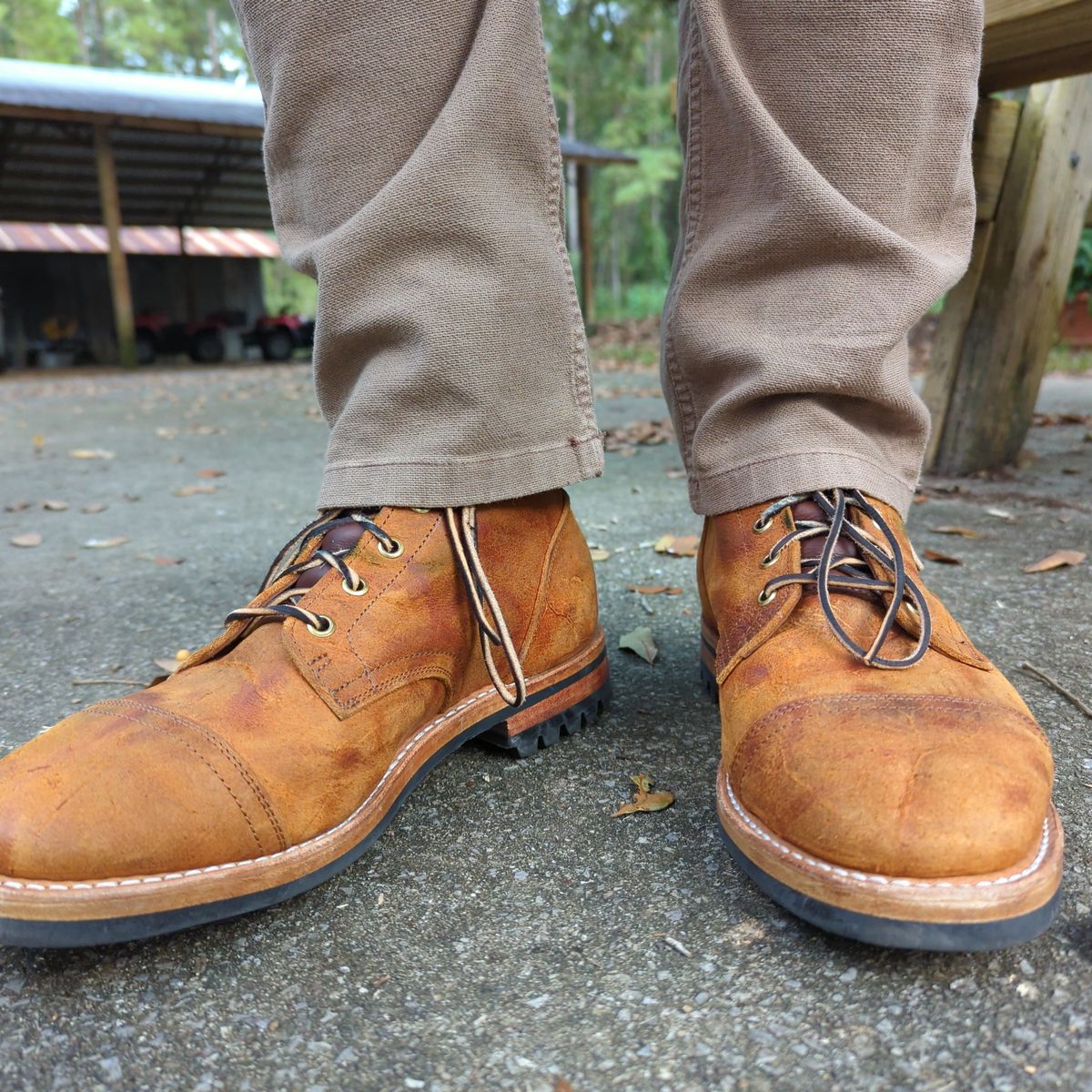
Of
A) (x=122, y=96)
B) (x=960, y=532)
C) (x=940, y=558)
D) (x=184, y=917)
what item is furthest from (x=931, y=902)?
(x=122, y=96)

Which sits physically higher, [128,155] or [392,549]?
[128,155]

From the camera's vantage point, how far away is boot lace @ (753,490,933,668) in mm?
740

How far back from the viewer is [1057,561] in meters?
1.57

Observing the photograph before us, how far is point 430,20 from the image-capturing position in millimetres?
828

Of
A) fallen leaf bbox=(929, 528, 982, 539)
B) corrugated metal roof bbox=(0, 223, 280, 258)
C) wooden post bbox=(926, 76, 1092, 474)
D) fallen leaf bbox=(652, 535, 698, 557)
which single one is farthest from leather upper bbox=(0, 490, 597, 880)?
corrugated metal roof bbox=(0, 223, 280, 258)

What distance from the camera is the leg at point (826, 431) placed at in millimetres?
631

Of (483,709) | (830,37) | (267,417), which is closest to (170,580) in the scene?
(483,709)

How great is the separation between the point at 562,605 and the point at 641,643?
305 mm

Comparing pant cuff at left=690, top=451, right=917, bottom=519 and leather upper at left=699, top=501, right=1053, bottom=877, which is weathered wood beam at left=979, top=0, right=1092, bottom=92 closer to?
pant cuff at left=690, top=451, right=917, bottom=519

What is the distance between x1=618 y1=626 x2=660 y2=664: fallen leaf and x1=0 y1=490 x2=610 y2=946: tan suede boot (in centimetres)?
19

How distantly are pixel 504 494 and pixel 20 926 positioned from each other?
1.77 ft

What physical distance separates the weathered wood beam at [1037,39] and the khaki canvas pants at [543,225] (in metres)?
0.85

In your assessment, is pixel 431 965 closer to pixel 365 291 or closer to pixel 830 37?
pixel 365 291

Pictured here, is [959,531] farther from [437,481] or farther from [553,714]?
[437,481]
